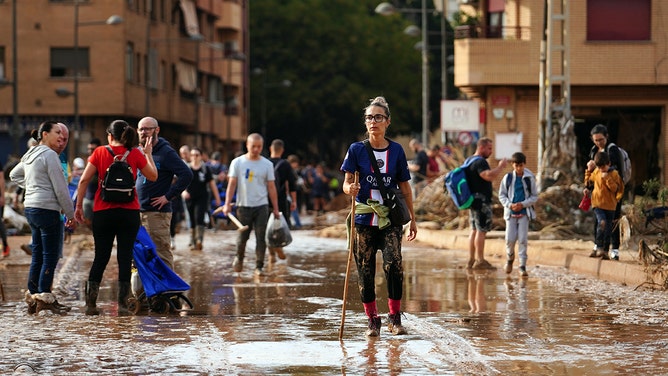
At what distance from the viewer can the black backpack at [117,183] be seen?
516 inches

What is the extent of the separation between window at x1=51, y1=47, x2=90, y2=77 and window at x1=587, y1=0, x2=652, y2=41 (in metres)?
23.6

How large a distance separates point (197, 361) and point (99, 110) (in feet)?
160

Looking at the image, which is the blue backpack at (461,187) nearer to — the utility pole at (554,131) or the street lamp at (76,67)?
the utility pole at (554,131)

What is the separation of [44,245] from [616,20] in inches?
1175

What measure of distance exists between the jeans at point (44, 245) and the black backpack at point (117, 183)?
30.0 inches

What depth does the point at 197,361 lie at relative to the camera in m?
9.87

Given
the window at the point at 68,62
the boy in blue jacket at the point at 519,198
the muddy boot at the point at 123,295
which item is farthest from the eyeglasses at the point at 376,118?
the window at the point at 68,62

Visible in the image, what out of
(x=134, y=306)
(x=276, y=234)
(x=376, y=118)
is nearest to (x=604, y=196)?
(x=276, y=234)

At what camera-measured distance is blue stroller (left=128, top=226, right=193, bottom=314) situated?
13445 millimetres

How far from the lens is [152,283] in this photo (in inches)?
529

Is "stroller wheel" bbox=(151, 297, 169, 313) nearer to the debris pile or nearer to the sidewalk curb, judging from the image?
the sidewalk curb

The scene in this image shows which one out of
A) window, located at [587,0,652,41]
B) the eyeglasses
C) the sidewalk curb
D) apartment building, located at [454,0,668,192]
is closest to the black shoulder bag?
the eyeglasses

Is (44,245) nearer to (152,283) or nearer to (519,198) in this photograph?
(152,283)

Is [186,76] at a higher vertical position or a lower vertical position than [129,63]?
lower
